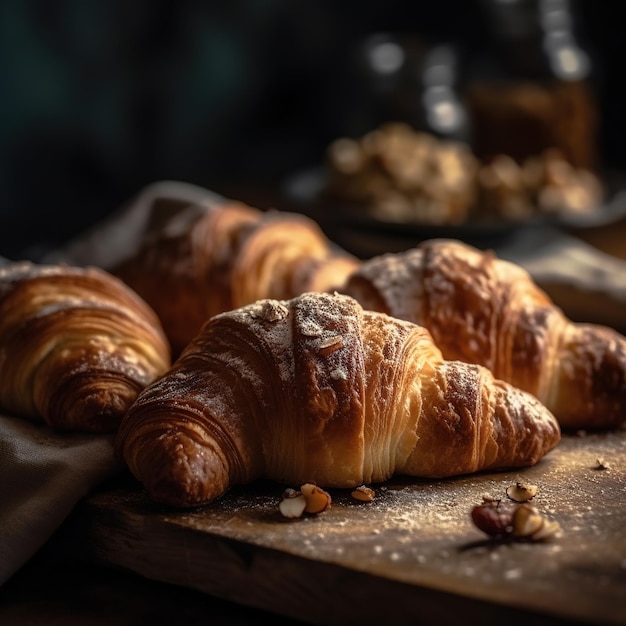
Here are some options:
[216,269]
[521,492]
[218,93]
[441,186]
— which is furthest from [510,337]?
[218,93]

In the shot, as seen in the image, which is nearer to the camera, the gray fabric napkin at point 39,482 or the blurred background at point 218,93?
the gray fabric napkin at point 39,482

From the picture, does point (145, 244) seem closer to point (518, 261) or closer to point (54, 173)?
point (518, 261)

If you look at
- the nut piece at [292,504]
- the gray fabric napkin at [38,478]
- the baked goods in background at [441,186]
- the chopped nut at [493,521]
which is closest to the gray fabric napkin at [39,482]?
the gray fabric napkin at [38,478]

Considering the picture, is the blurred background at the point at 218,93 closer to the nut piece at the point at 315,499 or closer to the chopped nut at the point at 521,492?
the nut piece at the point at 315,499

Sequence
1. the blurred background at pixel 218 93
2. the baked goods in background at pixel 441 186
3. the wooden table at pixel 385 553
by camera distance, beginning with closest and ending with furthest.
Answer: the wooden table at pixel 385 553, the baked goods in background at pixel 441 186, the blurred background at pixel 218 93

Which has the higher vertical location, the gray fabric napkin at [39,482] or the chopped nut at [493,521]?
the chopped nut at [493,521]

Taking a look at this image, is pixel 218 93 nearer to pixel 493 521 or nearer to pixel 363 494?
pixel 363 494

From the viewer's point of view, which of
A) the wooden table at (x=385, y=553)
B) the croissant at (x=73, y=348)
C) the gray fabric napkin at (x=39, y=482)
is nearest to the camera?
the wooden table at (x=385, y=553)

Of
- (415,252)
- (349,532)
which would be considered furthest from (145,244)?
(349,532)
